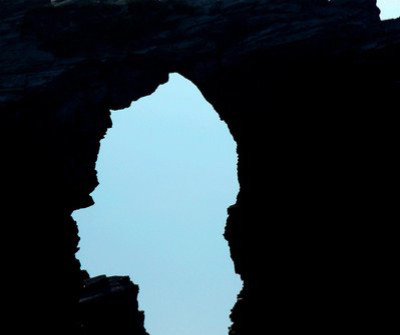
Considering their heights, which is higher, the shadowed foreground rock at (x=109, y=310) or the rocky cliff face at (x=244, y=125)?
the rocky cliff face at (x=244, y=125)

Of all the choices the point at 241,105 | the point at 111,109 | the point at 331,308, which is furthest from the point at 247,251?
the point at 111,109

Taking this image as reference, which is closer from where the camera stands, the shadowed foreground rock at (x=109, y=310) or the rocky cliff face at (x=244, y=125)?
the rocky cliff face at (x=244, y=125)

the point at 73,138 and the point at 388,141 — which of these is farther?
the point at 73,138

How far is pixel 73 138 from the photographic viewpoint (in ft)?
145

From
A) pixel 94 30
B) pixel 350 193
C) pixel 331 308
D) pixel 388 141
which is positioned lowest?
pixel 331 308

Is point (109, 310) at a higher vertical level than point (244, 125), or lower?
lower

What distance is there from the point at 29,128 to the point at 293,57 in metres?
19.8

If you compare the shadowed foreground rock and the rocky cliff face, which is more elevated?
the rocky cliff face

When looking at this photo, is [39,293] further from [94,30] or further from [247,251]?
[94,30]

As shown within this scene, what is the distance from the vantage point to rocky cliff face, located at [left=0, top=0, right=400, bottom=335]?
131 feet

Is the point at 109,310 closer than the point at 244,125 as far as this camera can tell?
No

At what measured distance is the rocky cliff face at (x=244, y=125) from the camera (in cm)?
4003

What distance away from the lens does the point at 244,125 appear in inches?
1859

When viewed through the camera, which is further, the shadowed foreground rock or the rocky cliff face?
the shadowed foreground rock
